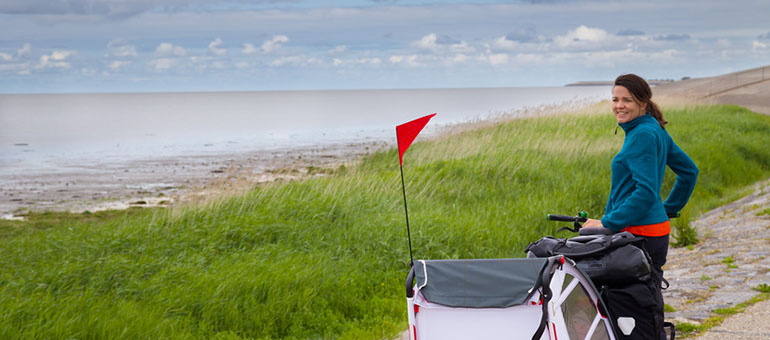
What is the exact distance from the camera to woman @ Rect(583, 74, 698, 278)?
142 inches

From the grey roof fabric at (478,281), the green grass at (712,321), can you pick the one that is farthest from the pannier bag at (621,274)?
the green grass at (712,321)

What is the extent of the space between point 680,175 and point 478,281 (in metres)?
1.80

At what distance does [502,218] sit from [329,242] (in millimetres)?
3029

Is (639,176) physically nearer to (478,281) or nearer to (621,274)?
(621,274)

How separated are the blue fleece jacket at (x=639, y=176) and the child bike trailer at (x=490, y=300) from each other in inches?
24.3

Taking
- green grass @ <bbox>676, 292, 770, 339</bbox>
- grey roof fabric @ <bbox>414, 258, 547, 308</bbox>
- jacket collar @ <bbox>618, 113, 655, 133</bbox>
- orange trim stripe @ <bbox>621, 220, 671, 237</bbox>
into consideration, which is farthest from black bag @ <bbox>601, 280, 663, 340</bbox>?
green grass @ <bbox>676, 292, 770, 339</bbox>

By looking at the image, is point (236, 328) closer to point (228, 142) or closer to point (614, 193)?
point (614, 193)

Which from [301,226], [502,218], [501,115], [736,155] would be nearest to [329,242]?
[301,226]

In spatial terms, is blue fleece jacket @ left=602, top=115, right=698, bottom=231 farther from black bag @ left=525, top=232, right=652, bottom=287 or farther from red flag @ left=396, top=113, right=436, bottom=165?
red flag @ left=396, top=113, right=436, bottom=165

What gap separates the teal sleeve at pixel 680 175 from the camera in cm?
398

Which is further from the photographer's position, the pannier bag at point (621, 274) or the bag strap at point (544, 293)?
the pannier bag at point (621, 274)

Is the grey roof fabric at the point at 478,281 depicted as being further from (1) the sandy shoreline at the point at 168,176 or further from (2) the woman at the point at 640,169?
(1) the sandy shoreline at the point at 168,176

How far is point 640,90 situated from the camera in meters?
3.77

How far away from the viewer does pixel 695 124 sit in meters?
22.6
